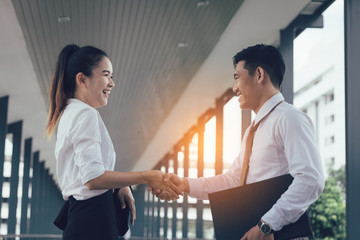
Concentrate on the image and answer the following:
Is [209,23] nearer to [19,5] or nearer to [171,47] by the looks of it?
[171,47]

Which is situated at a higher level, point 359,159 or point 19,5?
point 19,5

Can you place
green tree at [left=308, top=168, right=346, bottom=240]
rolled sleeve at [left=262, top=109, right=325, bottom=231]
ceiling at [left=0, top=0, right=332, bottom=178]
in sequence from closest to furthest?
rolled sleeve at [left=262, top=109, right=325, bottom=231], ceiling at [left=0, top=0, right=332, bottom=178], green tree at [left=308, top=168, right=346, bottom=240]

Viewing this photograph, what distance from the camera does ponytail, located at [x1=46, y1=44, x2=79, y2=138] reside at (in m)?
2.40

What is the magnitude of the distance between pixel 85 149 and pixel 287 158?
0.78 metres

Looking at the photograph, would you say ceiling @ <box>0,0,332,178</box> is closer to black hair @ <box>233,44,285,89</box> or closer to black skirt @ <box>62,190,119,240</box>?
black hair @ <box>233,44,285,89</box>

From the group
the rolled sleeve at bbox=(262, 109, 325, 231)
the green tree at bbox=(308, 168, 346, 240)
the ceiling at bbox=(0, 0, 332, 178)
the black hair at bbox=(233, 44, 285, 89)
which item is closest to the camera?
the rolled sleeve at bbox=(262, 109, 325, 231)

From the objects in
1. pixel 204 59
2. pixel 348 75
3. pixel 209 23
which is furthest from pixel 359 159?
pixel 204 59

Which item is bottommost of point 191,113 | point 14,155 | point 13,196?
point 13,196

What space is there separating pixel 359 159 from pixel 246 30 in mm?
3684

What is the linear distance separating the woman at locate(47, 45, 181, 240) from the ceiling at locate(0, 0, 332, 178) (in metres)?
3.88

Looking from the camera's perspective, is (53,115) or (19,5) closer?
(53,115)

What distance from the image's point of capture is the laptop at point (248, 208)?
2.22 m

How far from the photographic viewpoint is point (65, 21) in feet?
22.2

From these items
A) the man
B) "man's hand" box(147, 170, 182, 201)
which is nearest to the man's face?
the man
